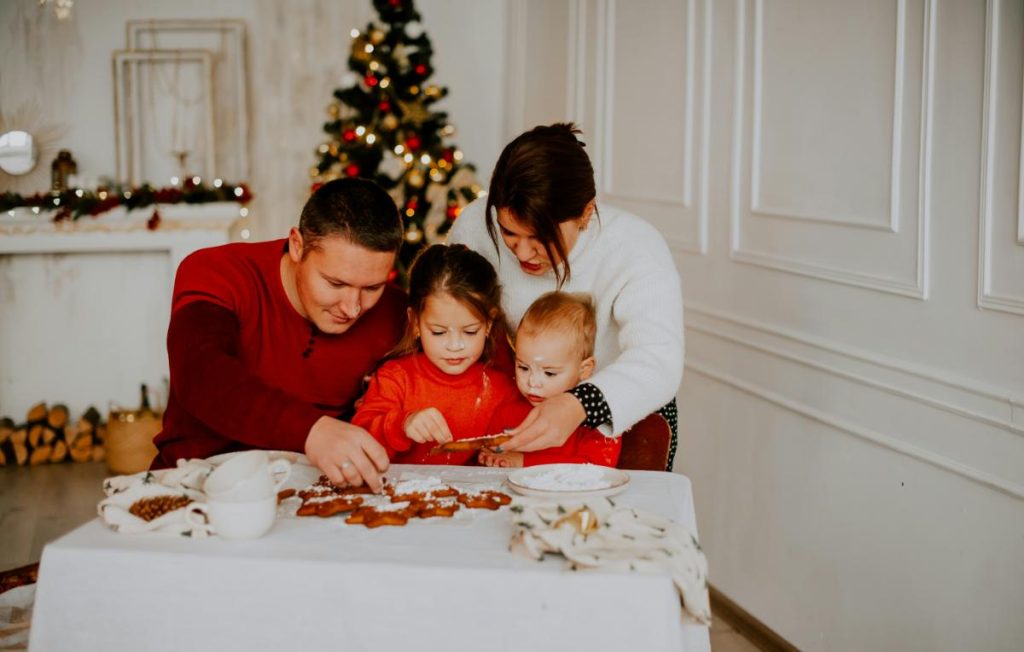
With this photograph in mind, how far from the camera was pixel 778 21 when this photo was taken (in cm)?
331

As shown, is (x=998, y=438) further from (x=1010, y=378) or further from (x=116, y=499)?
(x=116, y=499)

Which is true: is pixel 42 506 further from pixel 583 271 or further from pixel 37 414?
pixel 583 271

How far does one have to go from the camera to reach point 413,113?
5.59m

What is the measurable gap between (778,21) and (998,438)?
1476mm

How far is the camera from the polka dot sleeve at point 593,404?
2341 millimetres

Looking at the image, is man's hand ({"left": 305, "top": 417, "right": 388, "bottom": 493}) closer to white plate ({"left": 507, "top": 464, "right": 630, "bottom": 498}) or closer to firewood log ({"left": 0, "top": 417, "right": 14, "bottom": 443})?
white plate ({"left": 507, "top": 464, "right": 630, "bottom": 498})

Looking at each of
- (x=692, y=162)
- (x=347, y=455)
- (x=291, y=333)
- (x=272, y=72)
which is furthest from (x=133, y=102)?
(x=347, y=455)

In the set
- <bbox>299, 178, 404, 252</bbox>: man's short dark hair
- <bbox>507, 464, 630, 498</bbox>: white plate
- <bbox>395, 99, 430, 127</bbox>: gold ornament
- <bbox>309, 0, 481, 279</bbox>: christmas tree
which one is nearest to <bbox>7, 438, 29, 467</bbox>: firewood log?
<bbox>309, 0, 481, 279</bbox>: christmas tree

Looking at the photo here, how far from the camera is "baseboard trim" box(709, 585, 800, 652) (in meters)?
3.30

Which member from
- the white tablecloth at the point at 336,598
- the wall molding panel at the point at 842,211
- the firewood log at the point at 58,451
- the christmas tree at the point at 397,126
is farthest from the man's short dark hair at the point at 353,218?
the firewood log at the point at 58,451

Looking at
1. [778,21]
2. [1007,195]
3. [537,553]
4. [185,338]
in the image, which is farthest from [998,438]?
[185,338]

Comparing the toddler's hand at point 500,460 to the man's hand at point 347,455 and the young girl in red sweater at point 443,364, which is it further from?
the man's hand at point 347,455

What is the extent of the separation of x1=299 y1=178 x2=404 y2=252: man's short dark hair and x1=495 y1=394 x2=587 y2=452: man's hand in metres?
0.49

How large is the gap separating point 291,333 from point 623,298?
0.77 meters
